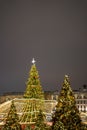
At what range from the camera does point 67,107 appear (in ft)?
87.9

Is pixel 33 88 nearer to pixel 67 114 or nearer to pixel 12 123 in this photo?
pixel 12 123

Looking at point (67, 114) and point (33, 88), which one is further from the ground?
point (33, 88)

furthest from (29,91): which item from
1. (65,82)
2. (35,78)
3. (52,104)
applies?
(65,82)

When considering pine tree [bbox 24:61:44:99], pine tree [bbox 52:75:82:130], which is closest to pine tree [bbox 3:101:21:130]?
pine tree [bbox 52:75:82:130]

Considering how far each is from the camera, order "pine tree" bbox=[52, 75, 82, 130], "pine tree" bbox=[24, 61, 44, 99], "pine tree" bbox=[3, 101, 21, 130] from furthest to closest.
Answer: "pine tree" bbox=[24, 61, 44, 99] → "pine tree" bbox=[3, 101, 21, 130] → "pine tree" bbox=[52, 75, 82, 130]

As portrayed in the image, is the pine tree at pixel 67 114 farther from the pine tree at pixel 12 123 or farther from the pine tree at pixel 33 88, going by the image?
the pine tree at pixel 33 88

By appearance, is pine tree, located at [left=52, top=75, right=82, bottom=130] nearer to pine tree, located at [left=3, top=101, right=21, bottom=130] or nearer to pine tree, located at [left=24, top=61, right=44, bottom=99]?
pine tree, located at [left=3, top=101, right=21, bottom=130]

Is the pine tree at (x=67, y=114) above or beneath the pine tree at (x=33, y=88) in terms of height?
beneath

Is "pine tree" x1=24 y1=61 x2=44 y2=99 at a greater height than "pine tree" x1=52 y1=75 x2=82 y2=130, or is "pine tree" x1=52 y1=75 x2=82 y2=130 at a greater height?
"pine tree" x1=24 y1=61 x2=44 y2=99

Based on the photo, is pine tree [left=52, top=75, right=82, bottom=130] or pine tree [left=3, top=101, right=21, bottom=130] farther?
pine tree [left=3, top=101, right=21, bottom=130]

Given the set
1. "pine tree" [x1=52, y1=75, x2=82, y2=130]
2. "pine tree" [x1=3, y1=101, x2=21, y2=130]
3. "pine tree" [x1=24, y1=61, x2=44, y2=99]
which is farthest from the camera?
"pine tree" [x1=24, y1=61, x2=44, y2=99]

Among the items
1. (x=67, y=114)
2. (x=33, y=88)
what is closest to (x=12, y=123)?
(x=67, y=114)

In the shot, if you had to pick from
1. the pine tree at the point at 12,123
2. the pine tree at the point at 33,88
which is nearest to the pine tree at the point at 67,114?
the pine tree at the point at 12,123

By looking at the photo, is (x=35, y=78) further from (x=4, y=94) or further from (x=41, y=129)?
(x=4, y=94)
